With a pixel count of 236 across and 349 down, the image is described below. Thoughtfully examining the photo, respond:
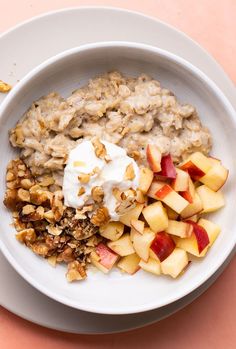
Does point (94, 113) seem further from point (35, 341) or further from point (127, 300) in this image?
point (35, 341)

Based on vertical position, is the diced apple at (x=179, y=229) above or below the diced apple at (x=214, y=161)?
below

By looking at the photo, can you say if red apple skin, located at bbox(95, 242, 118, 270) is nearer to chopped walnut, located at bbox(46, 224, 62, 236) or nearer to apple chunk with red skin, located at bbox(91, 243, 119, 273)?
apple chunk with red skin, located at bbox(91, 243, 119, 273)

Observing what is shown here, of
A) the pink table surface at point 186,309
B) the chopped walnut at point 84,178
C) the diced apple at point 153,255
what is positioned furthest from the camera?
the pink table surface at point 186,309

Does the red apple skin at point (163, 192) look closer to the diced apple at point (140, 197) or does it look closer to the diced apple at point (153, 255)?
the diced apple at point (140, 197)

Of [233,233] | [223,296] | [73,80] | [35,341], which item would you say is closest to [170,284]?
[233,233]

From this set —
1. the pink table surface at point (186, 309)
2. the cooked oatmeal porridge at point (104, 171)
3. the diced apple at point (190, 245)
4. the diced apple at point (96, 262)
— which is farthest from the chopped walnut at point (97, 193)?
the pink table surface at point (186, 309)

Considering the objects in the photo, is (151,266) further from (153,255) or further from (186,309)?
(186,309)

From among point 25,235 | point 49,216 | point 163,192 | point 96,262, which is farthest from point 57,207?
point 163,192

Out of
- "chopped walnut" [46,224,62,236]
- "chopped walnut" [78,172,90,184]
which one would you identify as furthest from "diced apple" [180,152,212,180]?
"chopped walnut" [46,224,62,236]
